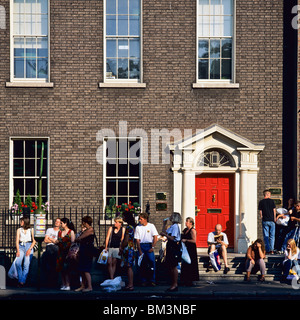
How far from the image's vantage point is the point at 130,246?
14.8 m

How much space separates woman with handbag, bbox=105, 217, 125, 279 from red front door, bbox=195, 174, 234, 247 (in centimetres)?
360

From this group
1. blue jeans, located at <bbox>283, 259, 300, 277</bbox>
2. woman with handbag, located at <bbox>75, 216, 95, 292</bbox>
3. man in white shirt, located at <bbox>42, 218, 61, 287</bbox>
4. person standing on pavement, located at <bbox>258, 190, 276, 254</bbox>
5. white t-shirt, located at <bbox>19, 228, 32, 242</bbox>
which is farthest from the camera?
person standing on pavement, located at <bbox>258, 190, 276, 254</bbox>

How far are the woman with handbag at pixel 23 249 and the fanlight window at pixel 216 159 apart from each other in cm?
530

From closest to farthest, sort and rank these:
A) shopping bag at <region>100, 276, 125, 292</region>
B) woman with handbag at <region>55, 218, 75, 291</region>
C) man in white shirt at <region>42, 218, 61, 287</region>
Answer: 1. shopping bag at <region>100, 276, 125, 292</region>
2. woman with handbag at <region>55, 218, 75, 291</region>
3. man in white shirt at <region>42, 218, 61, 287</region>

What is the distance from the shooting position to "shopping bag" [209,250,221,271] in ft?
51.4

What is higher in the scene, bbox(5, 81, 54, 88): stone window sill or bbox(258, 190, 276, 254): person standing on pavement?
bbox(5, 81, 54, 88): stone window sill

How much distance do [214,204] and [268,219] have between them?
1757 millimetres

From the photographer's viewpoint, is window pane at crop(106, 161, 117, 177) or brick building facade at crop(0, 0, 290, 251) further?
window pane at crop(106, 161, 117, 177)

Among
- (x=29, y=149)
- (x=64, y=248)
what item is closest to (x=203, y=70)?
(x=29, y=149)

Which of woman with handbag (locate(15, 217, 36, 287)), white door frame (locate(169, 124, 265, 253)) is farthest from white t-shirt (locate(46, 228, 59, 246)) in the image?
white door frame (locate(169, 124, 265, 253))

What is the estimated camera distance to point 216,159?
57.8 ft

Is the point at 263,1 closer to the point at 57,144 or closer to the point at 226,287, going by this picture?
the point at 57,144

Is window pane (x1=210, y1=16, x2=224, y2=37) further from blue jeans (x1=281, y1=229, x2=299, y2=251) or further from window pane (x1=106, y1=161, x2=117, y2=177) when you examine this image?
blue jeans (x1=281, y1=229, x2=299, y2=251)

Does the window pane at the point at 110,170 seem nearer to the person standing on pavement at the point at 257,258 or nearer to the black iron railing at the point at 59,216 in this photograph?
the black iron railing at the point at 59,216
